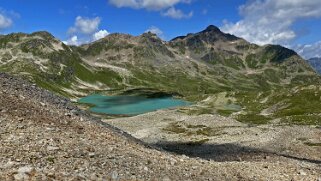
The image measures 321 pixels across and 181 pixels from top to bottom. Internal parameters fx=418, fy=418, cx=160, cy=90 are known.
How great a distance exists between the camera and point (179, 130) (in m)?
124

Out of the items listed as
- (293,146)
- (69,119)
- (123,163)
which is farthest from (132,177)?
(293,146)

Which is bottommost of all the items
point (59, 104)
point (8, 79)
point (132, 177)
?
point (132, 177)

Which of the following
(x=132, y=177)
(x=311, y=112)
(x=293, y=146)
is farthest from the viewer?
(x=311, y=112)

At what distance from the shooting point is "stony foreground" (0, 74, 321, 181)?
81.8 ft

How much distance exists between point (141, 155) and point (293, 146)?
57.2 m

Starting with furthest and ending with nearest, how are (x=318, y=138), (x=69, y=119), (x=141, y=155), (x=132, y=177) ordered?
1. (x=318, y=138)
2. (x=69, y=119)
3. (x=141, y=155)
4. (x=132, y=177)

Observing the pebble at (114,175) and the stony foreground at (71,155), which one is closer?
the stony foreground at (71,155)

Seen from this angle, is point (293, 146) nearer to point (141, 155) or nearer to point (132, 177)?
point (141, 155)

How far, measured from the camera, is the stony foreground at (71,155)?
24922mm

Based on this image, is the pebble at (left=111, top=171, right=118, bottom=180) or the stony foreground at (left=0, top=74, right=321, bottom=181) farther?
the pebble at (left=111, top=171, right=118, bottom=180)

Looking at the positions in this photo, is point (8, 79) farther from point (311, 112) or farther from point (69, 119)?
point (311, 112)

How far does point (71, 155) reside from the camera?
27.5 m

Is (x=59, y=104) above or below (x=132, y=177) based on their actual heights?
above

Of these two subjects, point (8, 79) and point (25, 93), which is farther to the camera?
point (8, 79)
